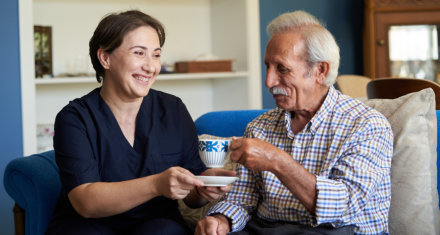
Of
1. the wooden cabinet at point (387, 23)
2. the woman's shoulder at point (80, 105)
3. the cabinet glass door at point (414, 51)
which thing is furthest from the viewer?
the cabinet glass door at point (414, 51)

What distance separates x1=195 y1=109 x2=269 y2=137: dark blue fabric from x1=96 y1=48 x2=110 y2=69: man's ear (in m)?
0.74

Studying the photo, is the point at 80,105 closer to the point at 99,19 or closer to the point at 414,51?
the point at 99,19

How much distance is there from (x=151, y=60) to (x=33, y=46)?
1.79 m

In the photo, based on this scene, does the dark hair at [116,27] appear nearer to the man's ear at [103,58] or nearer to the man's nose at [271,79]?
the man's ear at [103,58]

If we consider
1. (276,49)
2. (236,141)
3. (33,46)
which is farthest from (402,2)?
(236,141)

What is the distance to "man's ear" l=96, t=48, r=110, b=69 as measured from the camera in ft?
6.23

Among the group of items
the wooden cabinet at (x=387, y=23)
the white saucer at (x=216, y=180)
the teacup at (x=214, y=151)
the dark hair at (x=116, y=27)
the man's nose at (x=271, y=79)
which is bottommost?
the white saucer at (x=216, y=180)

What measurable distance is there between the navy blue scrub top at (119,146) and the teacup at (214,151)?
0.40m

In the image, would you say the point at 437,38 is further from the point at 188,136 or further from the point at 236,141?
the point at 236,141

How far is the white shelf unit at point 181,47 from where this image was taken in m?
3.80

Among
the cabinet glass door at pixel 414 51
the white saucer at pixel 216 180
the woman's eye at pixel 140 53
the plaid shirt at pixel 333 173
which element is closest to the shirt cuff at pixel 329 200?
the plaid shirt at pixel 333 173

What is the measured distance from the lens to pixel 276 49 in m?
1.76

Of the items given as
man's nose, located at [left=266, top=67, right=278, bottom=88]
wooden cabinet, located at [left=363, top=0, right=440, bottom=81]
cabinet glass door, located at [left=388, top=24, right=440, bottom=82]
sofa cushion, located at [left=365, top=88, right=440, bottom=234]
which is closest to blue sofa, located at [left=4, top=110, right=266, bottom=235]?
man's nose, located at [left=266, top=67, right=278, bottom=88]

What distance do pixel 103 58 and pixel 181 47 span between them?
231 centimetres
